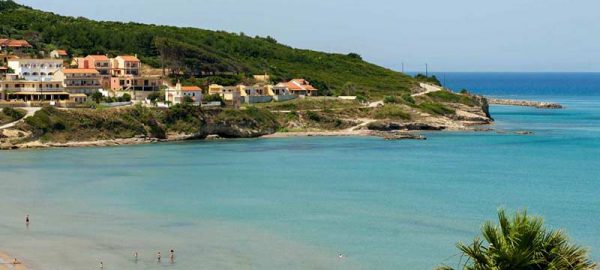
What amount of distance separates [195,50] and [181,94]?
956 inches

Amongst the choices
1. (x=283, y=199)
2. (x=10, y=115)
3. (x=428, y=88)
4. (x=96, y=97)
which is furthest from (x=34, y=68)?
(x=428, y=88)

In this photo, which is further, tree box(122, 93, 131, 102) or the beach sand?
tree box(122, 93, 131, 102)

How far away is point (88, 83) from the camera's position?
91.5 meters

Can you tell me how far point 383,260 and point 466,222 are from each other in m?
9.37

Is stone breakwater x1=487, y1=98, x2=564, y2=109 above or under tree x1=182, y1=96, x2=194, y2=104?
under

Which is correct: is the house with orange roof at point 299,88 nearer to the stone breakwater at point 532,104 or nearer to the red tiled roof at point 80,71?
the red tiled roof at point 80,71

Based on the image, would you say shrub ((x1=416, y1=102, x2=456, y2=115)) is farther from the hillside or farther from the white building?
the white building

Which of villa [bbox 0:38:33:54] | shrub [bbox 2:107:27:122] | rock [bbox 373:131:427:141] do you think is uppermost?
villa [bbox 0:38:33:54]

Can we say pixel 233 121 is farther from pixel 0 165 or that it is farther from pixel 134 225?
pixel 134 225

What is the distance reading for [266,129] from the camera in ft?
292

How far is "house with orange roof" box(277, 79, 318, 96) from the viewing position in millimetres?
105581

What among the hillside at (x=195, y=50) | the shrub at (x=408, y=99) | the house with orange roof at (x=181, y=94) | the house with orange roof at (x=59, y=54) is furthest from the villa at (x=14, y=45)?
the shrub at (x=408, y=99)

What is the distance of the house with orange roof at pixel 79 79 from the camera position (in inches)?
3515

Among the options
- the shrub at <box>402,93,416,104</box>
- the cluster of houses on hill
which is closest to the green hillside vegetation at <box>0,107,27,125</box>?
the cluster of houses on hill
